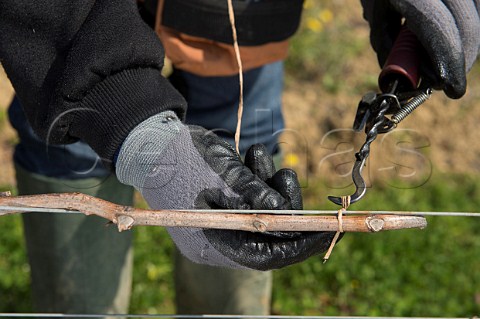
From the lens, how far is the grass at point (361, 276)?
2100 mm

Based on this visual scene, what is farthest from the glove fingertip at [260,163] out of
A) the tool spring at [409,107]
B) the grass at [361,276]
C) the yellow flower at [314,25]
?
the yellow flower at [314,25]

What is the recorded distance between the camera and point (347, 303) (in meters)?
2.12

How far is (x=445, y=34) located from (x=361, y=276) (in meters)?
1.13

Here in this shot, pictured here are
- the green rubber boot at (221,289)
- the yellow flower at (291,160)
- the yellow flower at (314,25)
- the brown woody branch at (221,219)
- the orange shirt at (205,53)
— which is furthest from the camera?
the yellow flower at (314,25)

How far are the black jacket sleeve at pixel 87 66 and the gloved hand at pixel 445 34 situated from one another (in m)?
0.43

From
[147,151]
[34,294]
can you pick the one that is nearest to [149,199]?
[147,151]

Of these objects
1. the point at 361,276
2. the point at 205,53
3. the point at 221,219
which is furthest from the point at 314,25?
the point at 221,219

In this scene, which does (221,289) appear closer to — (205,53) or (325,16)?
(205,53)

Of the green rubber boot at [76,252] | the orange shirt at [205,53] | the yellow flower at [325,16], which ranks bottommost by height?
the yellow flower at [325,16]

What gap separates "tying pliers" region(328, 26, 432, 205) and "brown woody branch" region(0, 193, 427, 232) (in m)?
0.16

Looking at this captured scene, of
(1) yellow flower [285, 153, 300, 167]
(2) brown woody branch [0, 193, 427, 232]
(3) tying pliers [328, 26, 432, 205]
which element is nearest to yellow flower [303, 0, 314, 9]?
(1) yellow flower [285, 153, 300, 167]

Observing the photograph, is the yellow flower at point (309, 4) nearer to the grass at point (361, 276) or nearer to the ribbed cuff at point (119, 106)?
the grass at point (361, 276)

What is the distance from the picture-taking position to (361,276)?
2.17 meters

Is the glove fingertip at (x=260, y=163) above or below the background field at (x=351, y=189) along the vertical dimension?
above
